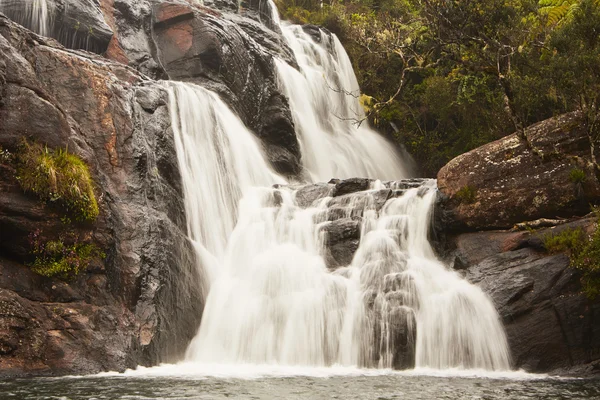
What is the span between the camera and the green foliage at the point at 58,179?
10.7m

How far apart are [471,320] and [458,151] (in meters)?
14.2

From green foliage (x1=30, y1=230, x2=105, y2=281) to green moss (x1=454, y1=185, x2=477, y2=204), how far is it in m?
9.02

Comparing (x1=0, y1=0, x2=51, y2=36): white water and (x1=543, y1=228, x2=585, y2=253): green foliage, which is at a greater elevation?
(x1=0, y1=0, x2=51, y2=36): white water

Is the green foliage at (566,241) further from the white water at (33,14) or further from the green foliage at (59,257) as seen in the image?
the white water at (33,14)

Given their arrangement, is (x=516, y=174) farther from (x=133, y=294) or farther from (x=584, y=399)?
(x=133, y=294)

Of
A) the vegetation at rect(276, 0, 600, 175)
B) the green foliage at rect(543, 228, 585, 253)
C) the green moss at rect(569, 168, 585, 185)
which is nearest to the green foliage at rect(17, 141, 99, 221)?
the vegetation at rect(276, 0, 600, 175)

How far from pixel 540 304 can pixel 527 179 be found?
3.45 metres

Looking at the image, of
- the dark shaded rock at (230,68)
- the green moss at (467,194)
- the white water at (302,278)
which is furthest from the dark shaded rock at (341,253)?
the dark shaded rock at (230,68)

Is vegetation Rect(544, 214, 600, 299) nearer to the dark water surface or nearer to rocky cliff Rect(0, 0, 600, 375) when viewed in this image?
rocky cliff Rect(0, 0, 600, 375)

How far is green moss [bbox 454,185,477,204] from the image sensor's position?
14.0 meters

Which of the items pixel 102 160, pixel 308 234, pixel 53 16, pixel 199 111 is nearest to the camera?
pixel 102 160

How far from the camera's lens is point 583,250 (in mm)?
11148

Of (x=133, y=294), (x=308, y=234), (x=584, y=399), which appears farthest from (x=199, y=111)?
(x=584, y=399)

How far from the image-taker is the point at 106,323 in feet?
35.7
